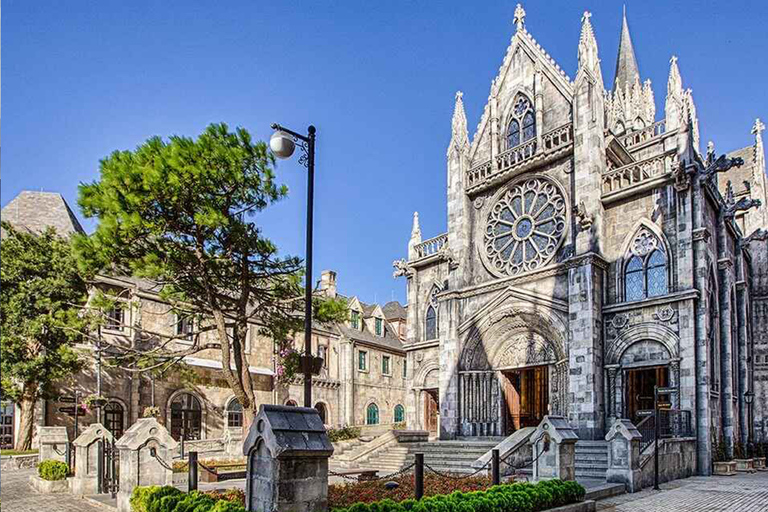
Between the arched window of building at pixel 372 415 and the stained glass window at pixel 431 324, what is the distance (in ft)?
42.8

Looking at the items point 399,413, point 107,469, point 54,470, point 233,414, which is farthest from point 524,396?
point 399,413

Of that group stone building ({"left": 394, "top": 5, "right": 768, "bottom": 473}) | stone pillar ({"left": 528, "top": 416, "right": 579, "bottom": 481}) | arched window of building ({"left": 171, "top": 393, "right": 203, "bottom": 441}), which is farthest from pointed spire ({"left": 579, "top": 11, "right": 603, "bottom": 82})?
arched window of building ({"left": 171, "top": 393, "right": 203, "bottom": 441})

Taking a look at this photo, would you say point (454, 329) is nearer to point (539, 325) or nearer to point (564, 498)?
point (539, 325)

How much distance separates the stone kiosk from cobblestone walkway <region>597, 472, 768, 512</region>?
6942 millimetres

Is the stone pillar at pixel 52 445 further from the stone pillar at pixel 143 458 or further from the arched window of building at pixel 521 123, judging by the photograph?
the arched window of building at pixel 521 123

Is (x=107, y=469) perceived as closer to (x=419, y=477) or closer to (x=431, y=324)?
(x=419, y=477)

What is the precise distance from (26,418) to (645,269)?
23.6 metres

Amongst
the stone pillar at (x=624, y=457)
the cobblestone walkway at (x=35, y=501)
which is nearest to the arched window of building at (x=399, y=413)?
the cobblestone walkway at (x=35, y=501)

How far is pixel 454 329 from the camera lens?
85.2 feet

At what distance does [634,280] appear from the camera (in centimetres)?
2144

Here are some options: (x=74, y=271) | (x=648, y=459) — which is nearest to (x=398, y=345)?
(x=74, y=271)

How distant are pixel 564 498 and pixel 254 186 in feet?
41.5

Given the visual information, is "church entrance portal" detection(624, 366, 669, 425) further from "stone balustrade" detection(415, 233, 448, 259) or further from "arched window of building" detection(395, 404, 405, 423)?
"arched window of building" detection(395, 404, 405, 423)

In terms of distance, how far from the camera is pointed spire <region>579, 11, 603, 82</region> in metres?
23.6
